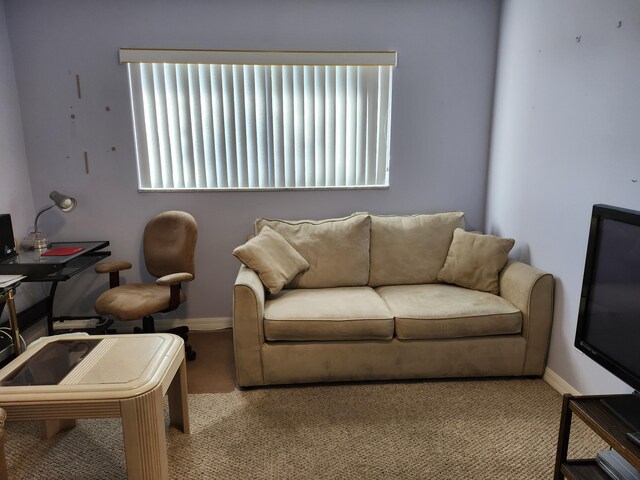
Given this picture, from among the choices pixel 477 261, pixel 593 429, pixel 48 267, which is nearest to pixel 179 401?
pixel 48 267

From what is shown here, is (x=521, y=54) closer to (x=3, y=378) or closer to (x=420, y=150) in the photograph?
(x=420, y=150)

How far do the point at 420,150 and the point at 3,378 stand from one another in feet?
9.56

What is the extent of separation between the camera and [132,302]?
8.73ft

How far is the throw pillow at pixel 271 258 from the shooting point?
2633 mm

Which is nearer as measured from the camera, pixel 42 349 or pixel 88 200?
pixel 42 349

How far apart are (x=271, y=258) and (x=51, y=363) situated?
1299 mm

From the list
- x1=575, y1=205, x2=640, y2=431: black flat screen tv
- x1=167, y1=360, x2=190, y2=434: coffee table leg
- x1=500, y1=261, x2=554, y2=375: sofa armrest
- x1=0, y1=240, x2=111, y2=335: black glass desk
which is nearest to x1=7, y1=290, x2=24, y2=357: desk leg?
x1=0, y1=240, x2=111, y2=335: black glass desk

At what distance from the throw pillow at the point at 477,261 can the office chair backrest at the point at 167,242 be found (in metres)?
1.82

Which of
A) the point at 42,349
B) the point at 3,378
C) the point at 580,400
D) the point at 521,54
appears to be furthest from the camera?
the point at 521,54

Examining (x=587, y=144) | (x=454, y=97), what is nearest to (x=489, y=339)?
(x=587, y=144)

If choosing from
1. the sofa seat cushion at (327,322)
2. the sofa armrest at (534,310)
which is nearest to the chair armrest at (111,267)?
the sofa seat cushion at (327,322)

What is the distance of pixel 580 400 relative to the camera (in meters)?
1.56

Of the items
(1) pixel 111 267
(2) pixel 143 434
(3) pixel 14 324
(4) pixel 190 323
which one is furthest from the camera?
(4) pixel 190 323

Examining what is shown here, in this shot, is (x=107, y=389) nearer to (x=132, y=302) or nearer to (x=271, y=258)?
(x=132, y=302)
